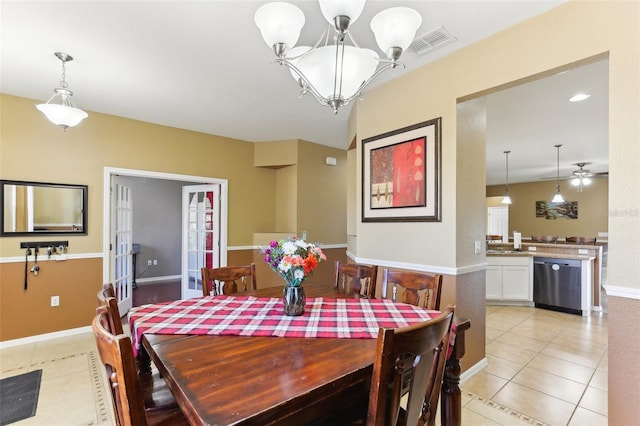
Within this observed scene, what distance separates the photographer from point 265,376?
38.3 inches

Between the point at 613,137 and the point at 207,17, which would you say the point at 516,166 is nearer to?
the point at 613,137

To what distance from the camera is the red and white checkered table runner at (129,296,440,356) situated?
53.3 inches

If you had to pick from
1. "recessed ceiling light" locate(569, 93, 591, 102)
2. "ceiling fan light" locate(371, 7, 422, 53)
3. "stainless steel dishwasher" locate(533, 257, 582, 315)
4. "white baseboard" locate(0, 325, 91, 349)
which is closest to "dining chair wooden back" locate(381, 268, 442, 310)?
"ceiling fan light" locate(371, 7, 422, 53)

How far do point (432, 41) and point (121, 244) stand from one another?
4.42m

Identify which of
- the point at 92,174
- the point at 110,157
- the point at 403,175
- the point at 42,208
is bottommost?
the point at 42,208

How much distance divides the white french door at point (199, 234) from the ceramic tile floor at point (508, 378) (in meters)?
1.58

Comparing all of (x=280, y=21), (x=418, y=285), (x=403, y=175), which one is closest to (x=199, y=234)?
(x=403, y=175)

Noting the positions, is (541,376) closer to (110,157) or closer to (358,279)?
(358,279)

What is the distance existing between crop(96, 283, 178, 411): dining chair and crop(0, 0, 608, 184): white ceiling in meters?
1.74

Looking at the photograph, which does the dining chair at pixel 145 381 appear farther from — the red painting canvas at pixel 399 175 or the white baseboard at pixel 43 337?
the white baseboard at pixel 43 337

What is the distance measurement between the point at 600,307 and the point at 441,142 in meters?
4.10

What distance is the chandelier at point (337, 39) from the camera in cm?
132

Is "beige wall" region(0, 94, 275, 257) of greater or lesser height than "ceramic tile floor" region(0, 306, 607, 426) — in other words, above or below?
above

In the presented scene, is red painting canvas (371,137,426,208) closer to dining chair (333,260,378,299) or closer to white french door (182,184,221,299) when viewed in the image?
dining chair (333,260,378,299)
